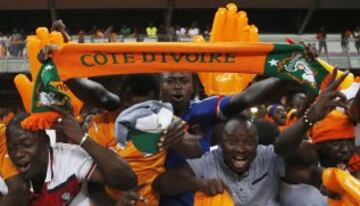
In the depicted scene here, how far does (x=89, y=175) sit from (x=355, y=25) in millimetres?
21537

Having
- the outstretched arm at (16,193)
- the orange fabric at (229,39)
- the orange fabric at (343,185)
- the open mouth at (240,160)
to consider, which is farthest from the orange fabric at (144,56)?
the orange fabric at (229,39)

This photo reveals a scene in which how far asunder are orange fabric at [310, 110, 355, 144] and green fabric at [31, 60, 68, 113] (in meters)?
1.41

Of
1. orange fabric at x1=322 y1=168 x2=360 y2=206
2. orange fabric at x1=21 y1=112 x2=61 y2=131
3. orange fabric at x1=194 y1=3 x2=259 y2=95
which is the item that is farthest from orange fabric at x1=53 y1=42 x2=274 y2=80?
orange fabric at x1=194 y1=3 x2=259 y2=95

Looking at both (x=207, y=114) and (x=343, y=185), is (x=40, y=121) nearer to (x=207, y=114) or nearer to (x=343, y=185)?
(x=207, y=114)

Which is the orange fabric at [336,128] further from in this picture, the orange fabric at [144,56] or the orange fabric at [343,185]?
the orange fabric at [144,56]

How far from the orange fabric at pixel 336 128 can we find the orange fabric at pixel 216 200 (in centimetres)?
66

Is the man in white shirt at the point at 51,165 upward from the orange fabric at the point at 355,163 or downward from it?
upward

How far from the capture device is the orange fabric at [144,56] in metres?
2.90

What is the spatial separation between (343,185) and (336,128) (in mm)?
472

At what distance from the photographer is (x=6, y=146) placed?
320cm

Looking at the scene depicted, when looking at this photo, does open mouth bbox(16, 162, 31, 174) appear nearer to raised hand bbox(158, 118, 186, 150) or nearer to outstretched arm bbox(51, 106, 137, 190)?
outstretched arm bbox(51, 106, 137, 190)

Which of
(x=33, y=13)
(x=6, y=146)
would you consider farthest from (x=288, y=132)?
(x=33, y=13)

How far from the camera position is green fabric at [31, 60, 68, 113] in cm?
290

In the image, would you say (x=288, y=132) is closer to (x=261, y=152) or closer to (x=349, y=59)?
(x=261, y=152)
